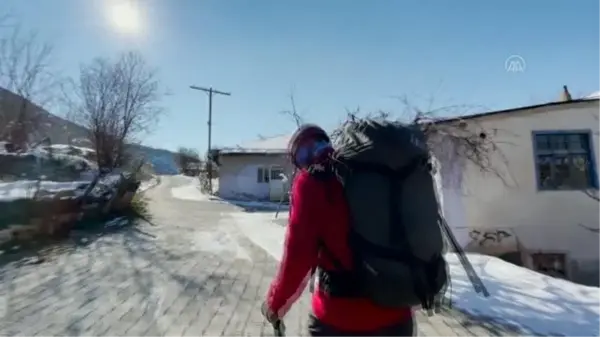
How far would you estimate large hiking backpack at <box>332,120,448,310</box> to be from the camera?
1653 mm

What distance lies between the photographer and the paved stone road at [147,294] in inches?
164

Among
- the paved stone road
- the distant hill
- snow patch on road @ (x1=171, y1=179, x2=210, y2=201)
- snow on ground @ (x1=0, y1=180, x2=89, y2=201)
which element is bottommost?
the paved stone road

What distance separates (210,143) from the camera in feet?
106

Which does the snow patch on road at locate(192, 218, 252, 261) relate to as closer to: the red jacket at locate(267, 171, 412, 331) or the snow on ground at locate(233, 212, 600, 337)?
the snow on ground at locate(233, 212, 600, 337)

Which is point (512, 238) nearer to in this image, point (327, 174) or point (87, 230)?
point (327, 174)

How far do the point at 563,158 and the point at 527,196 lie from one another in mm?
1235

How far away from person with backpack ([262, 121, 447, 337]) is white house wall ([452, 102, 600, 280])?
27.8 feet

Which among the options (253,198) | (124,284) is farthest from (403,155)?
(253,198)

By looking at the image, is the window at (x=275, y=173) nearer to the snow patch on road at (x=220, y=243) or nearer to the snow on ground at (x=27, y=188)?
the snow patch on road at (x=220, y=243)

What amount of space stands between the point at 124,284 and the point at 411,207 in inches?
206

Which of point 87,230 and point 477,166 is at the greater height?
point 477,166

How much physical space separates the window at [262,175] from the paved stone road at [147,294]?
16946 mm

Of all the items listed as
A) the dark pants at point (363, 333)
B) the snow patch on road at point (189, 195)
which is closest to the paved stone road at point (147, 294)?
the dark pants at point (363, 333)

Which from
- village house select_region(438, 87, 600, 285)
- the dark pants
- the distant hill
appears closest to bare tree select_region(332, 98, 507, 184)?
village house select_region(438, 87, 600, 285)
